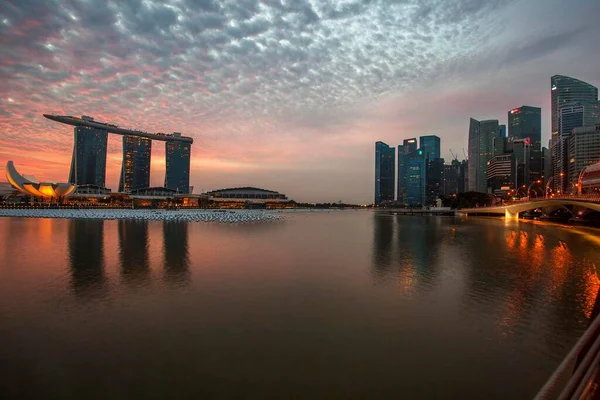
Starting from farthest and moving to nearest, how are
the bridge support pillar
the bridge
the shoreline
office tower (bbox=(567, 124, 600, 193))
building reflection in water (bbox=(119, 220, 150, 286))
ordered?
office tower (bbox=(567, 124, 600, 193)), the bridge support pillar, the shoreline, the bridge, building reflection in water (bbox=(119, 220, 150, 286))

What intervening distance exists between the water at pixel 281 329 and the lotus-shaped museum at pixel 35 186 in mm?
149336

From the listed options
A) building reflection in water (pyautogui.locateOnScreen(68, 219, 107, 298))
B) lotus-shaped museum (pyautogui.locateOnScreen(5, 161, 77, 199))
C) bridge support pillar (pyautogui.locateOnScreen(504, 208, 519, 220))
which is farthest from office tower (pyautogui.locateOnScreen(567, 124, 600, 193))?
lotus-shaped museum (pyautogui.locateOnScreen(5, 161, 77, 199))

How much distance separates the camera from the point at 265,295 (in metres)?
15.3

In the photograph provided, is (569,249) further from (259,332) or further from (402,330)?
(259,332)

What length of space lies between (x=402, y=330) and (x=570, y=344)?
5.21 meters

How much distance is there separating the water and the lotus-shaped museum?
149336mm

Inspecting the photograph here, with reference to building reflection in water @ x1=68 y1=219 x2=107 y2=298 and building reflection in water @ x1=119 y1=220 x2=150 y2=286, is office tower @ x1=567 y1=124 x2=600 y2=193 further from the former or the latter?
building reflection in water @ x1=68 y1=219 x2=107 y2=298

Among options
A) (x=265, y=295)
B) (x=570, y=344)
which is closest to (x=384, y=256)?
(x=265, y=295)

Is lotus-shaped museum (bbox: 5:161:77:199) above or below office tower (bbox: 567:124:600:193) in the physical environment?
below

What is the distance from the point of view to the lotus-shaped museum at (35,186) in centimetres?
14000

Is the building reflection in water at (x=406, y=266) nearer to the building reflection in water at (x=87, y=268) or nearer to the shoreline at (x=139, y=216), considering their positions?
the building reflection in water at (x=87, y=268)

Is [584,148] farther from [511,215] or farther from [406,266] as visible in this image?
[406,266]

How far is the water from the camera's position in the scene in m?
8.00

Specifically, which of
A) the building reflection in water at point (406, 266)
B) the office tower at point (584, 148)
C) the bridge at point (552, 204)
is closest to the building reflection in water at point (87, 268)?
the building reflection in water at point (406, 266)
